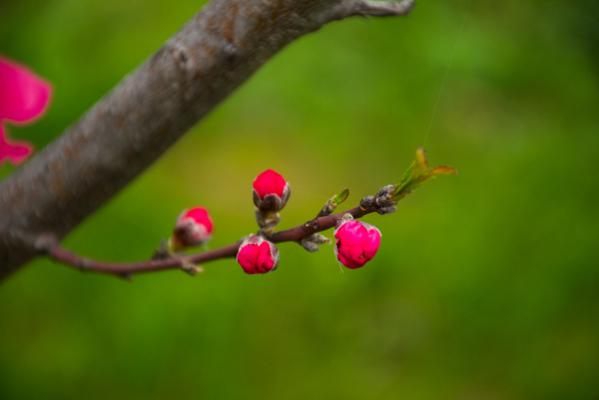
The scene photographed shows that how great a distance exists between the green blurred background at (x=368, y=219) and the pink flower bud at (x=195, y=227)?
0.64 metres

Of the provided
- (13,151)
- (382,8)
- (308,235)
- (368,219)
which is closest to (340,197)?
(308,235)

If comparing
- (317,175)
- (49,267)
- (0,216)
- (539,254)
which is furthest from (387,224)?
(0,216)

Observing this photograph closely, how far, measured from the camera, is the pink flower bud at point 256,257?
1.55ft

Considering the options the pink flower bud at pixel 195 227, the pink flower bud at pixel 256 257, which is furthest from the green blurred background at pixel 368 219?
the pink flower bud at pixel 256 257

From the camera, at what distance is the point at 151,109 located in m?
0.51

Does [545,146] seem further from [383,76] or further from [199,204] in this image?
[199,204]

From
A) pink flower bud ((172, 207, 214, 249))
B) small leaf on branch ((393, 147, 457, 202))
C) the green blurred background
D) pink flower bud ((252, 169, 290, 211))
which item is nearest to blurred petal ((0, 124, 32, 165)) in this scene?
pink flower bud ((172, 207, 214, 249))

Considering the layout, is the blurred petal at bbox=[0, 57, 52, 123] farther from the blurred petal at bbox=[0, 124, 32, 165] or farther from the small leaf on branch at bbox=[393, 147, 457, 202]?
the small leaf on branch at bbox=[393, 147, 457, 202]

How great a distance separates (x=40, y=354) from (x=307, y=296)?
1.68ft

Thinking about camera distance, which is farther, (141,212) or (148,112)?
(141,212)

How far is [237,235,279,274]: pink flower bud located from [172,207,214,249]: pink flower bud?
0.51 feet

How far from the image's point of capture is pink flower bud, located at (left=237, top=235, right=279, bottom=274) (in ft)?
1.55

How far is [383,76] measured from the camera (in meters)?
1.80

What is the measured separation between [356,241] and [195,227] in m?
Answer: 0.23
